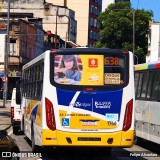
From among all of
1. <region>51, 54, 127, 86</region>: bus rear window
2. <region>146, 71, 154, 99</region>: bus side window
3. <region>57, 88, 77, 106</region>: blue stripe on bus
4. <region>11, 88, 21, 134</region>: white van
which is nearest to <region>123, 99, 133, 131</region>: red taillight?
<region>51, 54, 127, 86</region>: bus rear window

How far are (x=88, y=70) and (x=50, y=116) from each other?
154cm

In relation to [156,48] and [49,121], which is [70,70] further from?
[156,48]

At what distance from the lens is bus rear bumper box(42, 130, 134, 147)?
543 inches

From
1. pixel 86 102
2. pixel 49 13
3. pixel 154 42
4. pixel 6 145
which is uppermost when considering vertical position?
pixel 49 13

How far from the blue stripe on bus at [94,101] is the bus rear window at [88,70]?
0.89ft

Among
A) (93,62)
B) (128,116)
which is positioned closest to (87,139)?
(128,116)

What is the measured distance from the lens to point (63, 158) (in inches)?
613

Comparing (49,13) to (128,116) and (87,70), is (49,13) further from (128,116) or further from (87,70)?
(128,116)

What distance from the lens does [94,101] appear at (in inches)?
550

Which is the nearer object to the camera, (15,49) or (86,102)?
(86,102)

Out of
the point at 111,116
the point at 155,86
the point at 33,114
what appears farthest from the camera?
the point at 155,86

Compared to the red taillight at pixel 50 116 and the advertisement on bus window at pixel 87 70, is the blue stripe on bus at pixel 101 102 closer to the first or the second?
the advertisement on bus window at pixel 87 70

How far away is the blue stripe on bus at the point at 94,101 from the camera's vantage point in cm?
1391

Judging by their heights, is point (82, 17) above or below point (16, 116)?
above
